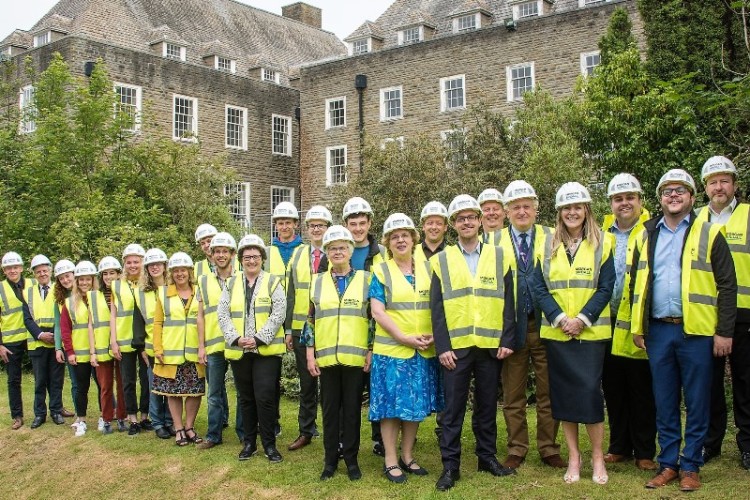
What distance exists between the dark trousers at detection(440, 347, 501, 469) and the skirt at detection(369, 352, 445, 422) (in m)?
0.22

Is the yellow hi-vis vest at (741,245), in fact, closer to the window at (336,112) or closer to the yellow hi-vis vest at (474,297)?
the yellow hi-vis vest at (474,297)

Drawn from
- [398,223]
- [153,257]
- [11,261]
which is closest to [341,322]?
[398,223]

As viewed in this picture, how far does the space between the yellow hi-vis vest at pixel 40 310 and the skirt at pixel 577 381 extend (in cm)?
728

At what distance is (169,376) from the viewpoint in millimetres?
Result: 8891

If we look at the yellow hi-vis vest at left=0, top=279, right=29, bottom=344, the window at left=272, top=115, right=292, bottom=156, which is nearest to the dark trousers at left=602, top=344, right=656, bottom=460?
the yellow hi-vis vest at left=0, top=279, right=29, bottom=344

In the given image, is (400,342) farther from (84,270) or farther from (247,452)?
(84,270)

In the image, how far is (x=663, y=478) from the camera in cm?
634

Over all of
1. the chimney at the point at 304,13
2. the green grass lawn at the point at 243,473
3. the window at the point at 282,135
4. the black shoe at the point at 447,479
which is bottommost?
the green grass lawn at the point at 243,473

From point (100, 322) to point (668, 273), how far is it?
22.8 feet

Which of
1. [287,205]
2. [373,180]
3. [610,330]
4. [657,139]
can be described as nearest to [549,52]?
[373,180]

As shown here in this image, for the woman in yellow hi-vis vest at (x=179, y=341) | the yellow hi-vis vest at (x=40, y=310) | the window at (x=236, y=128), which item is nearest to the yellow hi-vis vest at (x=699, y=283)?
the woman in yellow hi-vis vest at (x=179, y=341)

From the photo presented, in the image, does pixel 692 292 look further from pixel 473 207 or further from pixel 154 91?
pixel 154 91

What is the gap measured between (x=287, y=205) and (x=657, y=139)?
5840mm

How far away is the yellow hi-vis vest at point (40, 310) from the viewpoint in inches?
430
